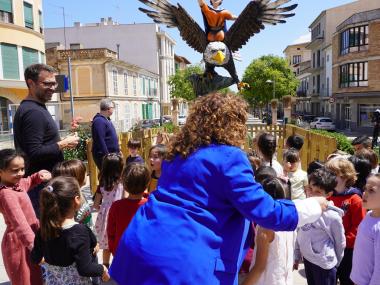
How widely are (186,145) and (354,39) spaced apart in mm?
35454

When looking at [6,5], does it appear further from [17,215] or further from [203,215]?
[203,215]

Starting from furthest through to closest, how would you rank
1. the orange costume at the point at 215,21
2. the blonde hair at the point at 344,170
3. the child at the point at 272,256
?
1. the orange costume at the point at 215,21
2. the blonde hair at the point at 344,170
3. the child at the point at 272,256

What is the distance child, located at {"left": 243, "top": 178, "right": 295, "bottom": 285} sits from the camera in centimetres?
207

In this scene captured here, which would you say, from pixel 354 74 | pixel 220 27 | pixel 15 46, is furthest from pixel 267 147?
pixel 354 74

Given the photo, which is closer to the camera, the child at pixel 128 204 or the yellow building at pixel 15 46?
the child at pixel 128 204

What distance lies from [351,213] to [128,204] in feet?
6.14

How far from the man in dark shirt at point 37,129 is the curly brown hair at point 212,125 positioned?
1.54 metres

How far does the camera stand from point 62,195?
8.00 ft

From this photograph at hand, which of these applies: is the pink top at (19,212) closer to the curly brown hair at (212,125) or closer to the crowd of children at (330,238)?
the curly brown hair at (212,125)

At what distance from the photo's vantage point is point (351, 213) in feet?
10.5

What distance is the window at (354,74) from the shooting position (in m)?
32.4

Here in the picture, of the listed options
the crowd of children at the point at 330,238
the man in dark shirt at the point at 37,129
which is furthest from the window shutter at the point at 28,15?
the crowd of children at the point at 330,238

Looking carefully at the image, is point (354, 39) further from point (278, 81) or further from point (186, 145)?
point (186, 145)

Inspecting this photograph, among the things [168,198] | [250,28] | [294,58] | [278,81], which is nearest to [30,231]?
[168,198]
